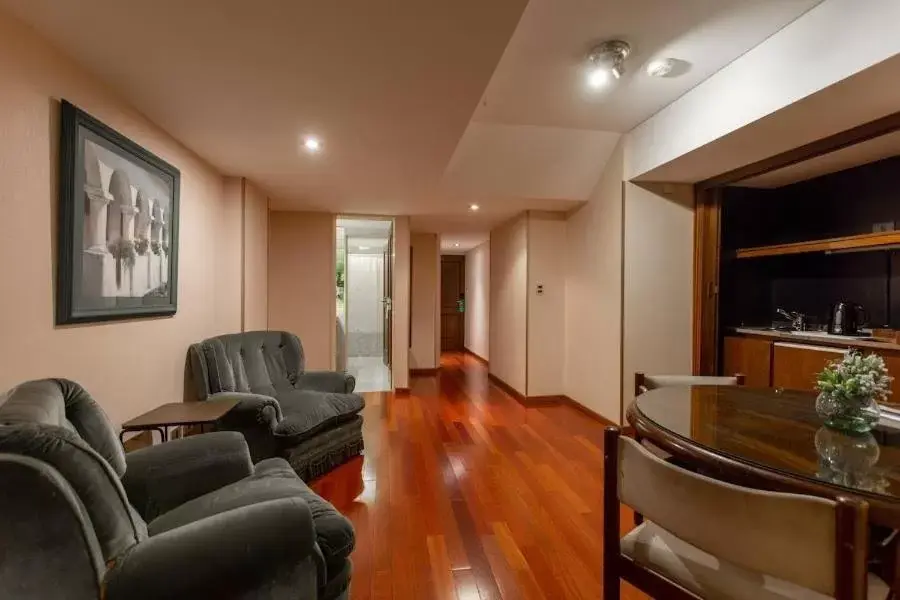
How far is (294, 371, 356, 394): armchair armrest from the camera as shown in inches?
129

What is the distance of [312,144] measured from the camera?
8.44 feet

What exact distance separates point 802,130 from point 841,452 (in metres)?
1.94

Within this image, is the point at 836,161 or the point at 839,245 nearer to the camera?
the point at 839,245

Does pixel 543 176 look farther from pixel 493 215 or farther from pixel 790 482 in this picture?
pixel 790 482

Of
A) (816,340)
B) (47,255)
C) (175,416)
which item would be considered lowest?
(175,416)

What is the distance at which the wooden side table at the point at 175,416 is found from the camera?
1938 millimetres

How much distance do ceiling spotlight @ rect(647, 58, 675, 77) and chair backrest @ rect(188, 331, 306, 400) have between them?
3086 mm

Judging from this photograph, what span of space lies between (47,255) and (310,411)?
1.53 meters

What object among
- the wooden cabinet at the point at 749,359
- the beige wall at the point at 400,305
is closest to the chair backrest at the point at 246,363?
the beige wall at the point at 400,305

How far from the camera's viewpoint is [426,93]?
191cm

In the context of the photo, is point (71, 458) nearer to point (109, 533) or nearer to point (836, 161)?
point (109, 533)

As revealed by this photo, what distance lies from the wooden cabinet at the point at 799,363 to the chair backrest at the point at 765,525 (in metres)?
2.59

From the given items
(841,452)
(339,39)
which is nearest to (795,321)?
(841,452)

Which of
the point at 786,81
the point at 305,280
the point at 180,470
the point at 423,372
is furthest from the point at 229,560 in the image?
the point at 423,372
